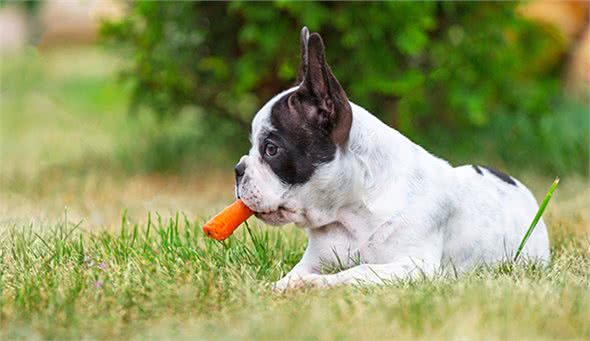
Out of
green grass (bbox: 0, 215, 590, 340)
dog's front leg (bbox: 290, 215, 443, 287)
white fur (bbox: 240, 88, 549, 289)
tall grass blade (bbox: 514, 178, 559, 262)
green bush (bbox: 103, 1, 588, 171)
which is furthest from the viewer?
green bush (bbox: 103, 1, 588, 171)

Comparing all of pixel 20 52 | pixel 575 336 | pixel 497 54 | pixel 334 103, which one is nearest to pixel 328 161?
pixel 334 103

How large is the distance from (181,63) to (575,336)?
5.13 m

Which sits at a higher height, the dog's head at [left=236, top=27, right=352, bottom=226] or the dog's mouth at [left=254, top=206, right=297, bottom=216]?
the dog's head at [left=236, top=27, right=352, bottom=226]

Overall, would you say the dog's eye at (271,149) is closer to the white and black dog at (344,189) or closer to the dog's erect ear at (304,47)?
the white and black dog at (344,189)

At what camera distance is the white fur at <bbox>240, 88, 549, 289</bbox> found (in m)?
3.99

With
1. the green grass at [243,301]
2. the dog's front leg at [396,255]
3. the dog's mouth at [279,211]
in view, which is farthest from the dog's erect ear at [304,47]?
the green grass at [243,301]

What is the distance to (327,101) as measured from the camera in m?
3.96

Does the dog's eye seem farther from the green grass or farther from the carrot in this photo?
the green grass

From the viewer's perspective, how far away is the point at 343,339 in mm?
3174

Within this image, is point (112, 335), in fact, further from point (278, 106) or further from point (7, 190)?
point (7, 190)

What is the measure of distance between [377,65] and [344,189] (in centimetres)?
368

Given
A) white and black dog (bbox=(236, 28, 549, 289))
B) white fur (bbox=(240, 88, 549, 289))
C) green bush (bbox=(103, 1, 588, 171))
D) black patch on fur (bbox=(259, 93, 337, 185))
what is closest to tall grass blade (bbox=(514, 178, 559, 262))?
white fur (bbox=(240, 88, 549, 289))

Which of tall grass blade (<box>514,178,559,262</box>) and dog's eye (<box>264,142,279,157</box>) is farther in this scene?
tall grass blade (<box>514,178,559,262</box>)

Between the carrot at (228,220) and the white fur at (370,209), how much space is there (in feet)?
0.34
